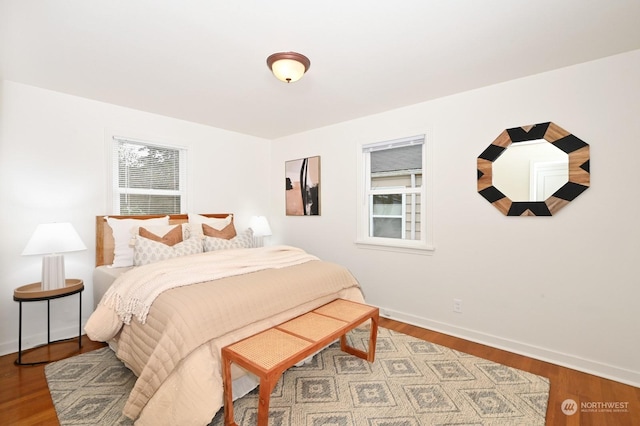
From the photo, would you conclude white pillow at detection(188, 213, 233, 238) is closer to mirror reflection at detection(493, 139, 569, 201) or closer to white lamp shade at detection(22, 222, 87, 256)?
white lamp shade at detection(22, 222, 87, 256)

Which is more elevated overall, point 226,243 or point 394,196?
point 394,196

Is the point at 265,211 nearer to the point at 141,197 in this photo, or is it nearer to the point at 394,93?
the point at 141,197

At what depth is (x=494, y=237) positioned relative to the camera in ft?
8.96

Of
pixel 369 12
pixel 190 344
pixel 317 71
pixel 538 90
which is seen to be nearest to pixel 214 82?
pixel 317 71

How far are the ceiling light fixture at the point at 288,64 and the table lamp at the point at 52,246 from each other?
221cm

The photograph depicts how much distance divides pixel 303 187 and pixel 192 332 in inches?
113

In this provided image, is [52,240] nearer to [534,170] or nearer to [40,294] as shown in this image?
[40,294]

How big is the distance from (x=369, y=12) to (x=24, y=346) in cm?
383

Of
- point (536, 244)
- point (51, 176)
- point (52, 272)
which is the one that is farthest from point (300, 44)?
point (52, 272)

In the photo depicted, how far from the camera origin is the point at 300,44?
2043mm

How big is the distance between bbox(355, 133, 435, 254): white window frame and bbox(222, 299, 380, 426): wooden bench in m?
1.19

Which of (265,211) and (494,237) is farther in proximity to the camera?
(265,211)

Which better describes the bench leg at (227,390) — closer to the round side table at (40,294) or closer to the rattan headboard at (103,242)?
the round side table at (40,294)

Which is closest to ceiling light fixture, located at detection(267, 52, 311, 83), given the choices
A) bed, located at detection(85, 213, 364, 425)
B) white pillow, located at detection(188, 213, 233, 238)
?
bed, located at detection(85, 213, 364, 425)
